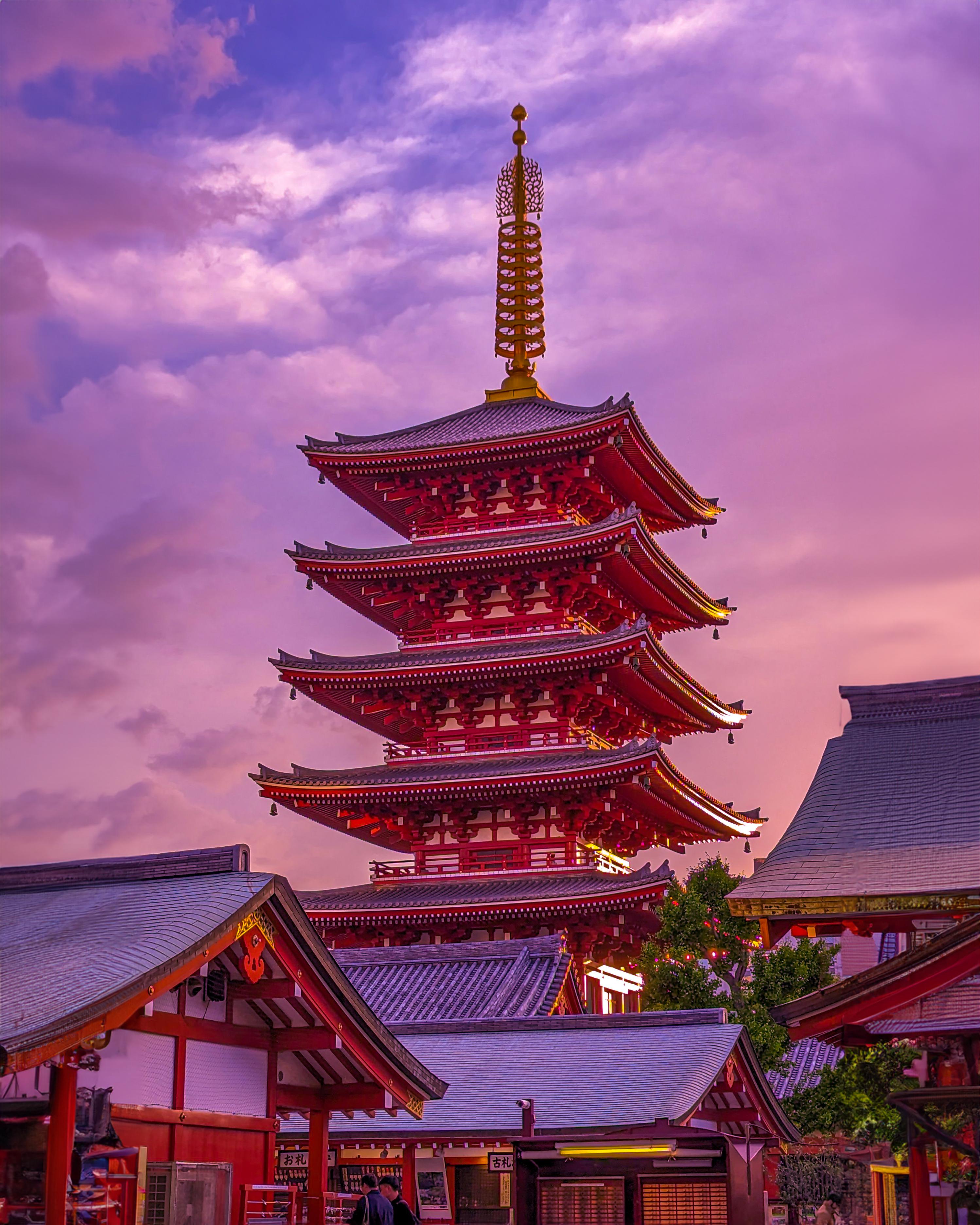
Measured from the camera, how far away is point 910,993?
14.1m

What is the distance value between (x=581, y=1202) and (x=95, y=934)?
1105 cm

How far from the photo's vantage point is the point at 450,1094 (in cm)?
2486

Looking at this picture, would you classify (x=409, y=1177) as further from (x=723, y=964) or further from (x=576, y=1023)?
A: (x=723, y=964)

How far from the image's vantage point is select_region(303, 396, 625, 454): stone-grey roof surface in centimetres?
4566

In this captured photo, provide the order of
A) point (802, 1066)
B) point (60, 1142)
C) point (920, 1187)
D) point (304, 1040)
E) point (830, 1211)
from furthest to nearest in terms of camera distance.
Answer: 1. point (802, 1066)
2. point (830, 1211)
3. point (304, 1040)
4. point (920, 1187)
5. point (60, 1142)

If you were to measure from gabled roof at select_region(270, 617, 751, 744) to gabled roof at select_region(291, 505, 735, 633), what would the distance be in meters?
1.61

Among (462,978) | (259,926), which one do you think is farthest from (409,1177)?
(462,978)

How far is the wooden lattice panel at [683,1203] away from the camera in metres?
22.9

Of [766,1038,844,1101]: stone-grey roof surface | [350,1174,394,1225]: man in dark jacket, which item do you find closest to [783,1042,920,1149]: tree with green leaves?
[350,1174,394,1225]: man in dark jacket

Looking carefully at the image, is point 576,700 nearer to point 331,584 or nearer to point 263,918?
point 331,584

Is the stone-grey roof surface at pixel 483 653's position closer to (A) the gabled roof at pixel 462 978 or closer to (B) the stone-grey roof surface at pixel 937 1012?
Answer: (A) the gabled roof at pixel 462 978

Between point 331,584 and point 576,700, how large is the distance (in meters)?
8.49

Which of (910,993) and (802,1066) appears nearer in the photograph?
(910,993)

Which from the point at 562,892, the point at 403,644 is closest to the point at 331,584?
the point at 403,644
